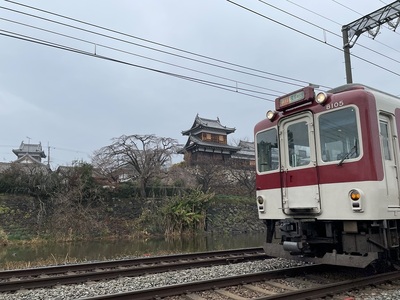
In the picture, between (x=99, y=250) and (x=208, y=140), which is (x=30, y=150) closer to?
(x=208, y=140)

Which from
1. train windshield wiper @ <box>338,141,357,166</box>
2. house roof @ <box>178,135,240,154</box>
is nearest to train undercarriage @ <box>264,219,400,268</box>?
train windshield wiper @ <box>338,141,357,166</box>

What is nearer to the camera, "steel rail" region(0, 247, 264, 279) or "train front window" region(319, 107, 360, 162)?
"train front window" region(319, 107, 360, 162)

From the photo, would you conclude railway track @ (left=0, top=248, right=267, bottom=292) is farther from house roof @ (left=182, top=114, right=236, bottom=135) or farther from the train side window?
house roof @ (left=182, top=114, right=236, bottom=135)

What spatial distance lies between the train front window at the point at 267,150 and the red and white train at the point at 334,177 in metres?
0.02

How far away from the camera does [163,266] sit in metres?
8.22

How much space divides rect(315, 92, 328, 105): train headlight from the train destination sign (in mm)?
156

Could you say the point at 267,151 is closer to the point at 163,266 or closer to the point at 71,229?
the point at 163,266

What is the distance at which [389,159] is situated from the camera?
6.07 metres

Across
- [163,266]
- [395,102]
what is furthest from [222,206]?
[395,102]

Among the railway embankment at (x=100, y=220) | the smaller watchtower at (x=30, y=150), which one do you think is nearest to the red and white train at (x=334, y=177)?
the railway embankment at (x=100, y=220)

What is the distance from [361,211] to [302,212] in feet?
3.79

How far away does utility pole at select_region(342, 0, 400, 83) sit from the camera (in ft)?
43.5

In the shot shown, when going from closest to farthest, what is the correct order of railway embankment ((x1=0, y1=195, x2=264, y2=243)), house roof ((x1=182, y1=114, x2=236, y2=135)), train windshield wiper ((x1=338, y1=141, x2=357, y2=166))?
train windshield wiper ((x1=338, y1=141, x2=357, y2=166)), railway embankment ((x1=0, y1=195, x2=264, y2=243)), house roof ((x1=182, y1=114, x2=236, y2=135))

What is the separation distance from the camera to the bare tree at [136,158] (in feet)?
95.9
